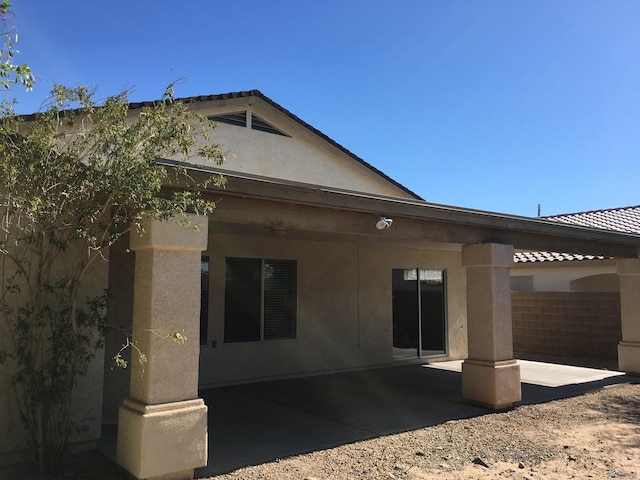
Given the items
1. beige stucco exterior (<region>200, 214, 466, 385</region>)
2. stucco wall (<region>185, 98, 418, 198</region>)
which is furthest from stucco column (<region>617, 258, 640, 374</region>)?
stucco wall (<region>185, 98, 418, 198</region>)

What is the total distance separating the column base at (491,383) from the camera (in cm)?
842

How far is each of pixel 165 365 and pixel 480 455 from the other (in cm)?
388

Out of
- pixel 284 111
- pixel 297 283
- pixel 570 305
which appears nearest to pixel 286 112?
pixel 284 111

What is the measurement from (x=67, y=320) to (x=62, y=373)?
0.55m

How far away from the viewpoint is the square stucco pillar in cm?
512

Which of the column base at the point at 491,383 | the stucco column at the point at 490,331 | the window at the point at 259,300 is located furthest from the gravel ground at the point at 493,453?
the window at the point at 259,300

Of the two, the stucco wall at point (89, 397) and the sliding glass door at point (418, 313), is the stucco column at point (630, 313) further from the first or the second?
the stucco wall at point (89, 397)

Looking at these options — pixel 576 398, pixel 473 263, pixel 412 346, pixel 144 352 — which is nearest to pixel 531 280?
pixel 412 346

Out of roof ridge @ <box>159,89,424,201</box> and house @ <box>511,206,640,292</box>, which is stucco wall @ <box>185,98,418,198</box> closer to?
roof ridge @ <box>159,89,424,201</box>

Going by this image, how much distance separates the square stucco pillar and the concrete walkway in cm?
51

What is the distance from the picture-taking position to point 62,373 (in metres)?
5.38

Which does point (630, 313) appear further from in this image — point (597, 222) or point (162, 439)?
point (162, 439)

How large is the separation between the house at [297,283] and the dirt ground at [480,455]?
27.3 inches

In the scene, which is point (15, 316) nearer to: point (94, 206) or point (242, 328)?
point (94, 206)
